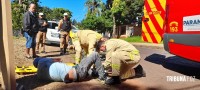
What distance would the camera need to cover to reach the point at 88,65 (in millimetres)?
5863

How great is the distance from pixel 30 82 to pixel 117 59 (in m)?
1.66

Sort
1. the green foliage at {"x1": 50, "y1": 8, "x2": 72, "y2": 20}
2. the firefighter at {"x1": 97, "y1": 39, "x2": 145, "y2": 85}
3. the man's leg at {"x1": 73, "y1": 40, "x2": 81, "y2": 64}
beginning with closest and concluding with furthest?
1. the firefighter at {"x1": 97, "y1": 39, "x2": 145, "y2": 85}
2. the man's leg at {"x1": 73, "y1": 40, "x2": 81, "y2": 64}
3. the green foliage at {"x1": 50, "y1": 8, "x2": 72, "y2": 20}

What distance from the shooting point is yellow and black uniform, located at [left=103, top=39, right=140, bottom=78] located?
234 inches

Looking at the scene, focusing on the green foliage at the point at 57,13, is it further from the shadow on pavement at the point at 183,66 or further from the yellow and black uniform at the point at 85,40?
the yellow and black uniform at the point at 85,40

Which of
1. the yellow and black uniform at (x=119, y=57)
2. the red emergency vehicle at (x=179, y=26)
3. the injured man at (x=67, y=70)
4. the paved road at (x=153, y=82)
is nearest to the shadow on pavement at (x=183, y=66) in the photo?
the paved road at (x=153, y=82)

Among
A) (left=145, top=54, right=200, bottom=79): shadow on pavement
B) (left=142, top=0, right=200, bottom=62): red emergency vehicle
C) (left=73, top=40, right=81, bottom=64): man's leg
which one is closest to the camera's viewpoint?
(left=142, top=0, right=200, bottom=62): red emergency vehicle

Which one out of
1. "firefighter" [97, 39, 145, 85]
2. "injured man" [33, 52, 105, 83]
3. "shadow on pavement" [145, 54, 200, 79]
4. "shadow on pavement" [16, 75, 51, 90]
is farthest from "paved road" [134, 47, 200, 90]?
"shadow on pavement" [16, 75, 51, 90]

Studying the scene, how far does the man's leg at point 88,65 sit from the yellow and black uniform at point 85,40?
0.42m

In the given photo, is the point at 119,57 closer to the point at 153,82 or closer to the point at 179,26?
the point at 153,82

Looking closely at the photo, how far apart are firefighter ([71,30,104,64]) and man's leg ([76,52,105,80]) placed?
1.45 ft

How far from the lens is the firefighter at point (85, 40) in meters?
6.36

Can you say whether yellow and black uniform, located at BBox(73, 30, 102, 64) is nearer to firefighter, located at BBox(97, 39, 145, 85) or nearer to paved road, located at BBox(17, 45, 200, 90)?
firefighter, located at BBox(97, 39, 145, 85)

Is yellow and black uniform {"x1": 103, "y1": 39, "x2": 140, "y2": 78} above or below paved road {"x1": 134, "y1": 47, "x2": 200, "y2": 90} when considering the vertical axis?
above

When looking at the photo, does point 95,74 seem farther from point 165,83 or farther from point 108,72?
point 165,83
